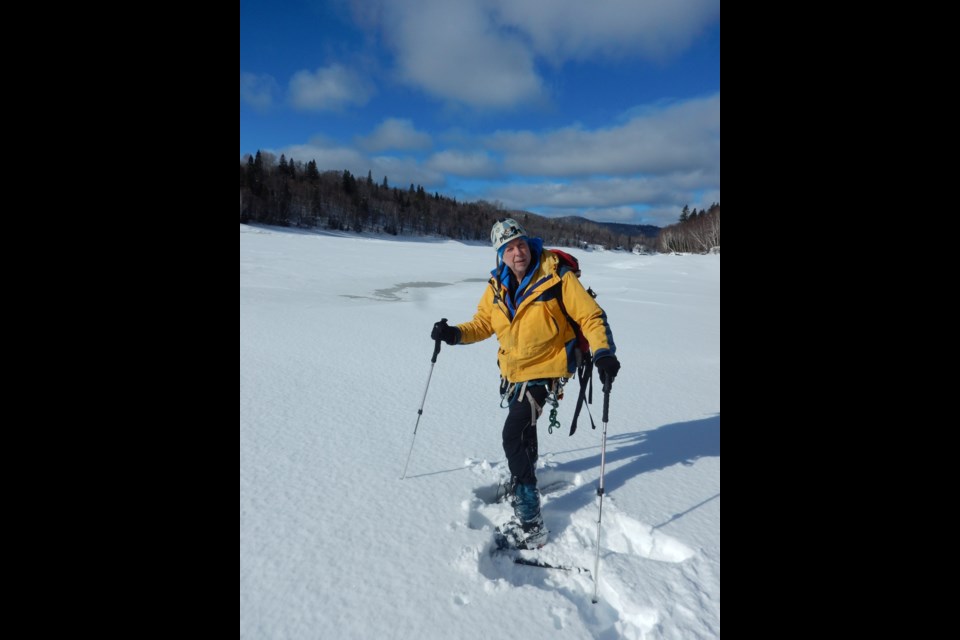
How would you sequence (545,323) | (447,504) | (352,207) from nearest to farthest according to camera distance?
1. (545,323)
2. (447,504)
3. (352,207)

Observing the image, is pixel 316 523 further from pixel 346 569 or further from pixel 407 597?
pixel 407 597

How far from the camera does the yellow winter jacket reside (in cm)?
239

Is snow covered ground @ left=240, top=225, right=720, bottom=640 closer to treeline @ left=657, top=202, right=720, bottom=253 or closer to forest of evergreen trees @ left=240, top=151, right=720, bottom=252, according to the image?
forest of evergreen trees @ left=240, top=151, right=720, bottom=252

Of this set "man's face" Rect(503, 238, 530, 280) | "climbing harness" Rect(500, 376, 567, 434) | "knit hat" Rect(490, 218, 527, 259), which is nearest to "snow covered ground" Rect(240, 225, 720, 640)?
"climbing harness" Rect(500, 376, 567, 434)

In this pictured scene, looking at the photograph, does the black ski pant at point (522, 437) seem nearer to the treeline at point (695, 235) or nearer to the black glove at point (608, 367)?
the black glove at point (608, 367)

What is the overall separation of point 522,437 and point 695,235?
77153mm

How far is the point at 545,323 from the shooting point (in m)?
2.43

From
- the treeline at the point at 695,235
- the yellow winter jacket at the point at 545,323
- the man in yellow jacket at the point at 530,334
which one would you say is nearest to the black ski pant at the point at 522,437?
the man in yellow jacket at the point at 530,334

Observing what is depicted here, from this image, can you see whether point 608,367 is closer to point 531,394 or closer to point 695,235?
point 531,394

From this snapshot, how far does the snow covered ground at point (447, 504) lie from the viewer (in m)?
1.82

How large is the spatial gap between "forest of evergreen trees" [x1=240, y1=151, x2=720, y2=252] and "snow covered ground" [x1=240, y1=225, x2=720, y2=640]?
148 ft

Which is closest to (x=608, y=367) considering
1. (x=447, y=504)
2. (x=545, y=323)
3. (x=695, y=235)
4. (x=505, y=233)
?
(x=545, y=323)
